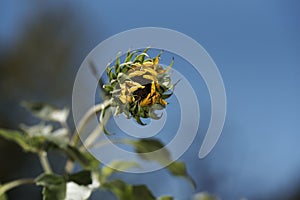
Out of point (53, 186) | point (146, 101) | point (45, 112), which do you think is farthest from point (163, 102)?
point (45, 112)

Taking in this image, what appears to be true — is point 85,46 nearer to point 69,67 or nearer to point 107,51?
point 69,67

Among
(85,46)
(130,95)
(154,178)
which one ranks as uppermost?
(85,46)

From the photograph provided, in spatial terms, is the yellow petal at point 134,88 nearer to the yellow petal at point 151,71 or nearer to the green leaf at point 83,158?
the yellow petal at point 151,71

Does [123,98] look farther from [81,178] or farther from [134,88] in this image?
[81,178]

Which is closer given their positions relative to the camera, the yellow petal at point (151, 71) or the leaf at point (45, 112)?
the yellow petal at point (151, 71)

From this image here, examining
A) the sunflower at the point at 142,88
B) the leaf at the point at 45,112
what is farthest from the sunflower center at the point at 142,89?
the leaf at the point at 45,112

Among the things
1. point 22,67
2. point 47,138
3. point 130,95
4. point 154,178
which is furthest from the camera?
point 22,67

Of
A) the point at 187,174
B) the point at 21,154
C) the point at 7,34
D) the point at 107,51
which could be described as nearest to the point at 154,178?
the point at 21,154

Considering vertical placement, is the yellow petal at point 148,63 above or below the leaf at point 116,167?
below
